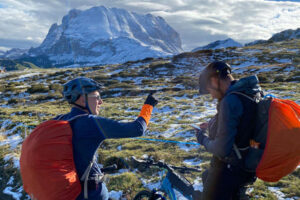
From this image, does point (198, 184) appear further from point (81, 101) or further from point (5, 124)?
point (5, 124)

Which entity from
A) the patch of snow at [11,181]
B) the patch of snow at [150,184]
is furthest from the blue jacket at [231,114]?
the patch of snow at [11,181]

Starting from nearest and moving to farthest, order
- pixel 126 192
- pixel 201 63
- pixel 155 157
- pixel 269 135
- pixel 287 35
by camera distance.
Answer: pixel 269 135 → pixel 126 192 → pixel 155 157 → pixel 201 63 → pixel 287 35

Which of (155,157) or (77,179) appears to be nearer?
(77,179)

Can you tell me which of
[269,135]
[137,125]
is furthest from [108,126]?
[269,135]

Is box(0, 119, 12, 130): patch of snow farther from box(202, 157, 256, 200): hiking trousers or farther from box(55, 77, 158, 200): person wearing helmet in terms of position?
box(202, 157, 256, 200): hiking trousers

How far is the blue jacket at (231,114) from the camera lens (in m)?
2.47

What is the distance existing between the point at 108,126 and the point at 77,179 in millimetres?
787

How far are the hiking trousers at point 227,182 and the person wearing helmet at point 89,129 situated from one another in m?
1.22

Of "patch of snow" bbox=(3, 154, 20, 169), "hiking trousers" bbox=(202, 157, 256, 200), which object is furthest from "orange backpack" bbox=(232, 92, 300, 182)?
"patch of snow" bbox=(3, 154, 20, 169)

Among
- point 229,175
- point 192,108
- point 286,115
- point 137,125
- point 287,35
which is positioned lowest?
point 192,108

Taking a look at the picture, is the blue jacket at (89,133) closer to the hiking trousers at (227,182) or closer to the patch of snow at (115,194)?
the hiking trousers at (227,182)

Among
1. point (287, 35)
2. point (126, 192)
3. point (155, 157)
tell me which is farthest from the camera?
point (287, 35)

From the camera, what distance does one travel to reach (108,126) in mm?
2697

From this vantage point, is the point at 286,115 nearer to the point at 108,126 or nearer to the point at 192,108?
the point at 108,126
